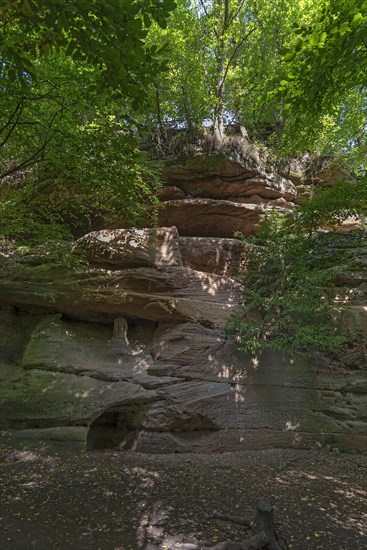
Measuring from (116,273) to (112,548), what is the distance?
662 cm

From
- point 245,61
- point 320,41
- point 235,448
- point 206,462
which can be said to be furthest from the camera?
point 245,61

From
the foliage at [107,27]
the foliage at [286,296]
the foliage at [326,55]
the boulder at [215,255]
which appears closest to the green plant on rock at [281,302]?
the foliage at [286,296]

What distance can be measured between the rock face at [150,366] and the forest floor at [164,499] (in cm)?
87

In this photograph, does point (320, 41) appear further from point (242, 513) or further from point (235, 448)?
point (235, 448)

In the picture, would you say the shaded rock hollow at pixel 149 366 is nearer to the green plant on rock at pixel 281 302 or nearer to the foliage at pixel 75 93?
the green plant on rock at pixel 281 302

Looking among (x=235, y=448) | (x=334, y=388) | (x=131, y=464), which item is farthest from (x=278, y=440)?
(x=131, y=464)

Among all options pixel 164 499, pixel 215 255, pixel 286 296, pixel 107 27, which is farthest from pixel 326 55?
pixel 215 255

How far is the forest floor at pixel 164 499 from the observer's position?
4.17m

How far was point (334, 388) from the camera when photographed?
30.0ft

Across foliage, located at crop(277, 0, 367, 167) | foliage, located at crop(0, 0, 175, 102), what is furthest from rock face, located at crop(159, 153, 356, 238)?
foliage, located at crop(0, 0, 175, 102)

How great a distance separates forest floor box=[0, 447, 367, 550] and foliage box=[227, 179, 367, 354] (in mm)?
2802

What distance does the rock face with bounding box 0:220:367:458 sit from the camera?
8.14 meters

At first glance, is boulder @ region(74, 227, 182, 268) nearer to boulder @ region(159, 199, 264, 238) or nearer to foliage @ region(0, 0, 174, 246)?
foliage @ region(0, 0, 174, 246)

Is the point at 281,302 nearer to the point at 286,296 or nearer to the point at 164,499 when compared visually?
the point at 286,296
